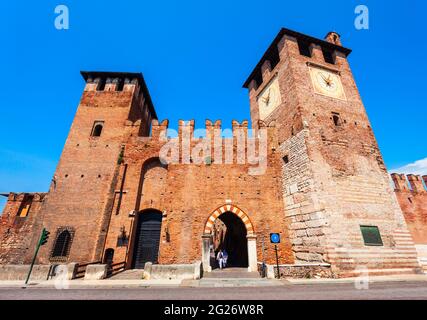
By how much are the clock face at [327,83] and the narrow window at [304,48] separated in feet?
9.03

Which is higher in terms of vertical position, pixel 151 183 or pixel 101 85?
pixel 101 85

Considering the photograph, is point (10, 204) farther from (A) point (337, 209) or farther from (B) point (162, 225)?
(A) point (337, 209)

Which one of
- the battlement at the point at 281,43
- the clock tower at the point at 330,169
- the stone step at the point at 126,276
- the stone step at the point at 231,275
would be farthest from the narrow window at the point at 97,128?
the battlement at the point at 281,43

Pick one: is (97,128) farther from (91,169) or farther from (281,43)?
(281,43)

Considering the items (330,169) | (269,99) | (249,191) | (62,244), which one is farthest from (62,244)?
(269,99)

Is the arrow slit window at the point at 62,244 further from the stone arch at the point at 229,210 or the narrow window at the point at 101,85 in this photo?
the narrow window at the point at 101,85

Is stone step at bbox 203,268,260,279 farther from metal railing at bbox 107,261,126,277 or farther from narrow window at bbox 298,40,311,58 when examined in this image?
narrow window at bbox 298,40,311,58

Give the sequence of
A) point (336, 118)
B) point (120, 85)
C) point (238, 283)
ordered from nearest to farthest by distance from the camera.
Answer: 1. point (238, 283)
2. point (336, 118)
3. point (120, 85)

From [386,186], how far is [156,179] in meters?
15.5

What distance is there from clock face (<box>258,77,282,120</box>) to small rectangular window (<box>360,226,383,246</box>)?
34.0 ft

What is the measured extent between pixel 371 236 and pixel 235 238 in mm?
10239

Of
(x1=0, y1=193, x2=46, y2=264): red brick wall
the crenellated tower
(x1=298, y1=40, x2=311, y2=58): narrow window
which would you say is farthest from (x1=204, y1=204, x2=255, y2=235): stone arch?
(x1=298, y1=40, x2=311, y2=58): narrow window

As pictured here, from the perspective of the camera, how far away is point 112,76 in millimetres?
19578

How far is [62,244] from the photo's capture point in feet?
42.8
